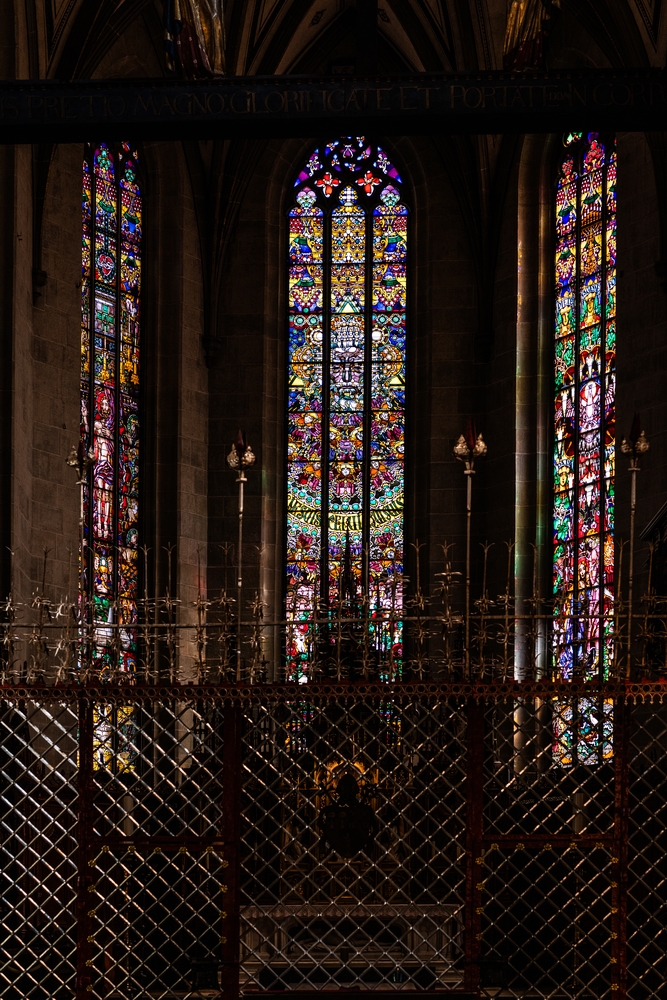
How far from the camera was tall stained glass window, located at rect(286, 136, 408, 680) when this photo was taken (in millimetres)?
23734

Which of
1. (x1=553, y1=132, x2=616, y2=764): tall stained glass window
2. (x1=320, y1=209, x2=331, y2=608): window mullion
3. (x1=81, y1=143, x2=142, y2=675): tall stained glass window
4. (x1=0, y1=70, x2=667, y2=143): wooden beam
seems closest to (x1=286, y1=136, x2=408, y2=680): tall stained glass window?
(x1=320, y1=209, x2=331, y2=608): window mullion

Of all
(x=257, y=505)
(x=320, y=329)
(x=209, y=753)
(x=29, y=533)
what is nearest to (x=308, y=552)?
(x=257, y=505)

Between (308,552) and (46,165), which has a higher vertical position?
(46,165)

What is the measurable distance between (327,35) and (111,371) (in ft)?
17.2

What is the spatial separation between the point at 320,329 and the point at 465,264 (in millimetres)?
2089

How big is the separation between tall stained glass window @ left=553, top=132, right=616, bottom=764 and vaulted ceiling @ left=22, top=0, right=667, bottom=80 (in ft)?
4.53

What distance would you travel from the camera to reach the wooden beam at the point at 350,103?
14.4 meters

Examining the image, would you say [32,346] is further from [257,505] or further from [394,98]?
[394,98]

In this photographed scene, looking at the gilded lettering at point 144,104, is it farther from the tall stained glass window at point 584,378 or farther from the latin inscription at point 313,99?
the tall stained glass window at point 584,378

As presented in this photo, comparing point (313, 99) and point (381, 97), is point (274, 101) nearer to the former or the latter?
point (313, 99)

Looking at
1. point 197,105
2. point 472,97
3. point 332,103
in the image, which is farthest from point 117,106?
point 472,97

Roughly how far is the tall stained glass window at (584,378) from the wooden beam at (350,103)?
7253mm

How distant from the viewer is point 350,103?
47.5ft

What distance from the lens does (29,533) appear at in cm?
2019
